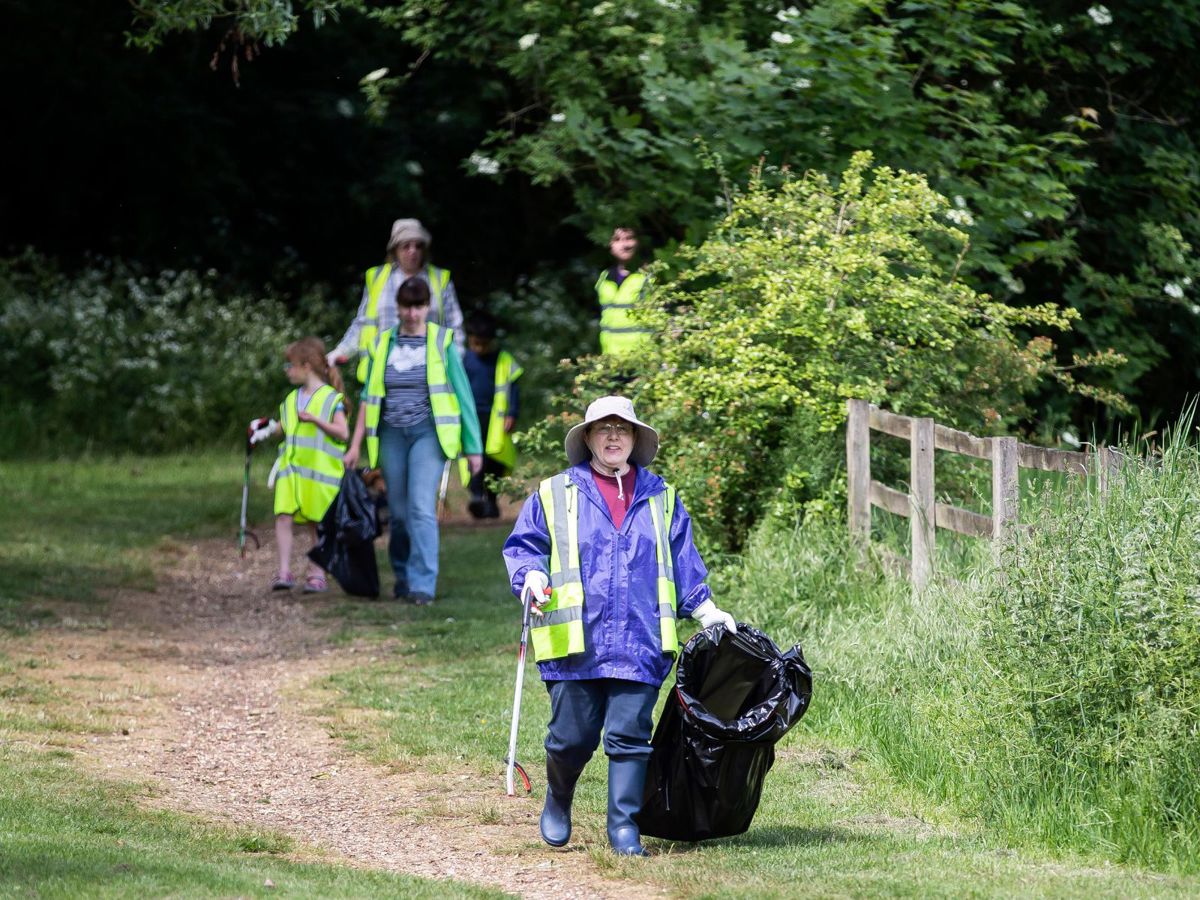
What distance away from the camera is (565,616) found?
Result: 21.3ft

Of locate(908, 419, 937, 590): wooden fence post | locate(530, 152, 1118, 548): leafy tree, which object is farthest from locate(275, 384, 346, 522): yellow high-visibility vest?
locate(908, 419, 937, 590): wooden fence post

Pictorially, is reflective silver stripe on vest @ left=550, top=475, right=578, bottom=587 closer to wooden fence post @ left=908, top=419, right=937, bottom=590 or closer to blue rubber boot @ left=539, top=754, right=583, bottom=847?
blue rubber boot @ left=539, top=754, right=583, bottom=847

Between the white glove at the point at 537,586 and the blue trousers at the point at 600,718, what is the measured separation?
303 mm

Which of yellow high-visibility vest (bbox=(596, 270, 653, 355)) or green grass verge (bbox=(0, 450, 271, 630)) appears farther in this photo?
yellow high-visibility vest (bbox=(596, 270, 653, 355))

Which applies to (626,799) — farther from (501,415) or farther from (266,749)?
(501,415)

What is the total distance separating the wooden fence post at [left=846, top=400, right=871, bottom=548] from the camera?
10570mm

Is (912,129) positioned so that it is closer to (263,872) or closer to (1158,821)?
(1158,821)

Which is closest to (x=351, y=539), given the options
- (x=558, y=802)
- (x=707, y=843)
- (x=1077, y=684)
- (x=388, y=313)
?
(x=388, y=313)

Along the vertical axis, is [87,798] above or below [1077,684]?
below

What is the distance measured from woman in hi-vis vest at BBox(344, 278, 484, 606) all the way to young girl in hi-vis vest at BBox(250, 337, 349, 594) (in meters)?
0.29

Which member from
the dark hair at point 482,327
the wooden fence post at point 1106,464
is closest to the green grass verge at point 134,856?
the wooden fence post at point 1106,464

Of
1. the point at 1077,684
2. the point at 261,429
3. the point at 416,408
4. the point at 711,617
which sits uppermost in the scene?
the point at 416,408

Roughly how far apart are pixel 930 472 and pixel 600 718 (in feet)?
11.5

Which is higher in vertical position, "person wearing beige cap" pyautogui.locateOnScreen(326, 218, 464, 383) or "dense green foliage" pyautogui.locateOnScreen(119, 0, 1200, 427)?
"dense green foliage" pyautogui.locateOnScreen(119, 0, 1200, 427)
